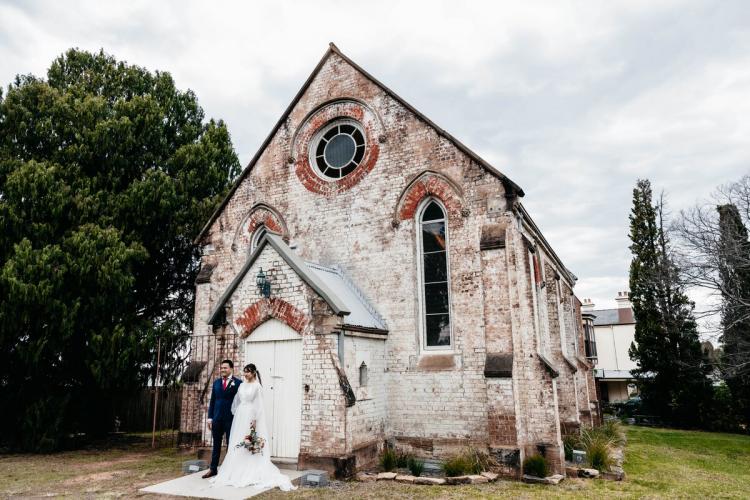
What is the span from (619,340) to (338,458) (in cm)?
4088

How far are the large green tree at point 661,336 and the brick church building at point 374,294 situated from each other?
13026 mm

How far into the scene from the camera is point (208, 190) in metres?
18.5

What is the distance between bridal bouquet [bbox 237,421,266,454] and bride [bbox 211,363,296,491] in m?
0.06

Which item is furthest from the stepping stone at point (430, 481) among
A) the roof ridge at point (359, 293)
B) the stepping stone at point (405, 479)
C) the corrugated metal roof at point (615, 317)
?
the corrugated metal roof at point (615, 317)

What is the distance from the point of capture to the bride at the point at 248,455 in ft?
30.7

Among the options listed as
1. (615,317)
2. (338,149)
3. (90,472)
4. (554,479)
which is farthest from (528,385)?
(615,317)

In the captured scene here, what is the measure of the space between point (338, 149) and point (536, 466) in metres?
9.79

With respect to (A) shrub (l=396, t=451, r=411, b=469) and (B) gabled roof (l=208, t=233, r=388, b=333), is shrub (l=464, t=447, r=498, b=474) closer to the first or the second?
(A) shrub (l=396, t=451, r=411, b=469)

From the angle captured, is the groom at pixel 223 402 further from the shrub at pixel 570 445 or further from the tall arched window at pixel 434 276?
the shrub at pixel 570 445

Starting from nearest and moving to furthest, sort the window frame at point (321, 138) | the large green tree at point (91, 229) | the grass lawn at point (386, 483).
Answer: the grass lawn at point (386, 483) → the large green tree at point (91, 229) → the window frame at point (321, 138)

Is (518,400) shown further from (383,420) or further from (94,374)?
(94,374)

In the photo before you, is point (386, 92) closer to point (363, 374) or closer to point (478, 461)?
point (363, 374)

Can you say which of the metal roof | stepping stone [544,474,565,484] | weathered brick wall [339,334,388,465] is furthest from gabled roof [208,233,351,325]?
the metal roof

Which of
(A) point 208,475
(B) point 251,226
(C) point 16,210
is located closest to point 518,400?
(A) point 208,475
